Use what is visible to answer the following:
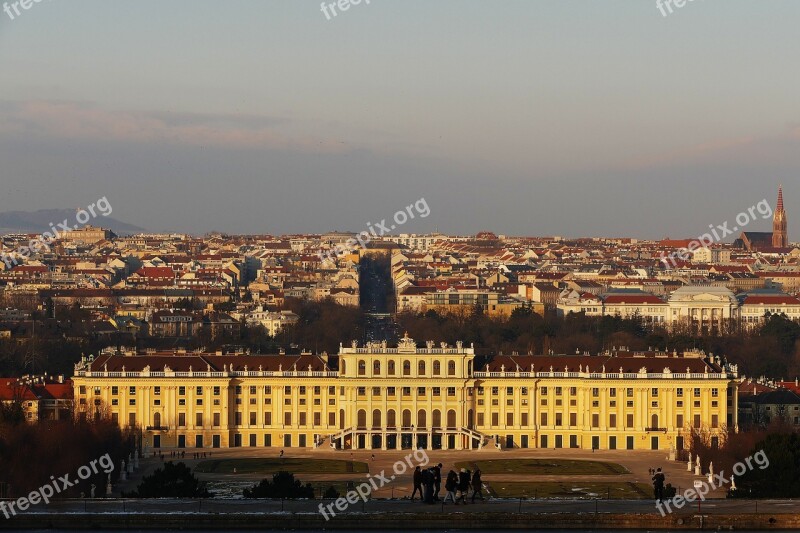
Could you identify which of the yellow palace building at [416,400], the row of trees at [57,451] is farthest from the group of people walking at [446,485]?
the yellow palace building at [416,400]

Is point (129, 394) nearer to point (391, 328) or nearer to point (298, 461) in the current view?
point (298, 461)

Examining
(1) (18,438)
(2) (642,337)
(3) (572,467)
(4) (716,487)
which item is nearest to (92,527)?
(1) (18,438)

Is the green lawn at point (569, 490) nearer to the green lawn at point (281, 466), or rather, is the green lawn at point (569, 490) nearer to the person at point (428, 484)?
the green lawn at point (281, 466)

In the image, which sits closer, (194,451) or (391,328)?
(194,451)

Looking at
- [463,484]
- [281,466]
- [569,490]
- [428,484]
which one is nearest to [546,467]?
[281,466]

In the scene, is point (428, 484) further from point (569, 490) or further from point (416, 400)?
point (416, 400)

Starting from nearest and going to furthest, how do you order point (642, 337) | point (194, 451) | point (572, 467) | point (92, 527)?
point (92, 527) → point (572, 467) → point (194, 451) → point (642, 337)

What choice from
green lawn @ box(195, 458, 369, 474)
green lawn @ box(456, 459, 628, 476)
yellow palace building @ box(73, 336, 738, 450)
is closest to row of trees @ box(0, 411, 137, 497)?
green lawn @ box(195, 458, 369, 474)

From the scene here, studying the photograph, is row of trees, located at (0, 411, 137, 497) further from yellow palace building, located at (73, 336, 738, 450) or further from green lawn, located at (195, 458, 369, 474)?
yellow palace building, located at (73, 336, 738, 450)
